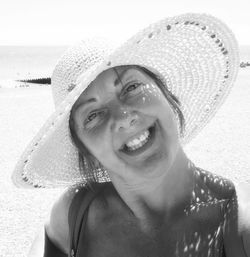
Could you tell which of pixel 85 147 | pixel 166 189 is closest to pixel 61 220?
pixel 85 147

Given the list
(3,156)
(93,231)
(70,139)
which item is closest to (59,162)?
(70,139)

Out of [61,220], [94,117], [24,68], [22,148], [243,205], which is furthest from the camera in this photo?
[24,68]

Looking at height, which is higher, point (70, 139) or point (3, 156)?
point (70, 139)

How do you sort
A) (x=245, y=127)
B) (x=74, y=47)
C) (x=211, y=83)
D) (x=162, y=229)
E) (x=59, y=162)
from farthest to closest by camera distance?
(x=245, y=127)
(x=211, y=83)
(x=59, y=162)
(x=74, y=47)
(x=162, y=229)

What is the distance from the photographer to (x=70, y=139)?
1.84m

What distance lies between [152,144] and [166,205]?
0.29 metres

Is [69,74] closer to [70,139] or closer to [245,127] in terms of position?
[70,139]

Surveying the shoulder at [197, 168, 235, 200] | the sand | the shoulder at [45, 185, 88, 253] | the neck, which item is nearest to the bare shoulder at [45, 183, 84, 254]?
the shoulder at [45, 185, 88, 253]

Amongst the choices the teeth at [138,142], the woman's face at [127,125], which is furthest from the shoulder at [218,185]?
the teeth at [138,142]

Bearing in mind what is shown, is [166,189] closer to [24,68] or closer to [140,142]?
[140,142]

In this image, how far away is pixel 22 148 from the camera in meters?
6.57

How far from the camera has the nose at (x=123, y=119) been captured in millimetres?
1488

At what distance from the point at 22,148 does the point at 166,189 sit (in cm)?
518

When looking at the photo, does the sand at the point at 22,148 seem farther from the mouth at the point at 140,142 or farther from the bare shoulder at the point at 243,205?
the bare shoulder at the point at 243,205
